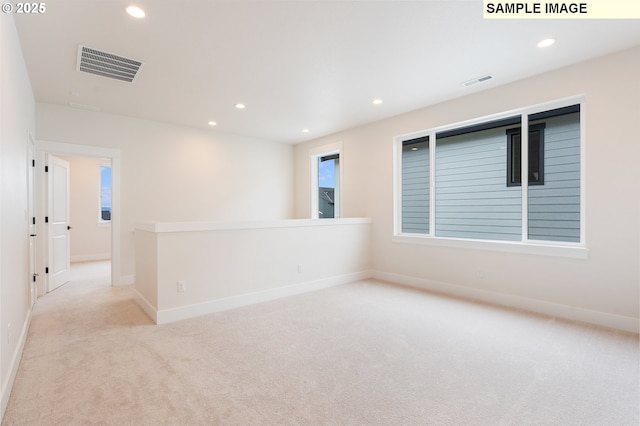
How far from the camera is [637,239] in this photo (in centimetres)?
299

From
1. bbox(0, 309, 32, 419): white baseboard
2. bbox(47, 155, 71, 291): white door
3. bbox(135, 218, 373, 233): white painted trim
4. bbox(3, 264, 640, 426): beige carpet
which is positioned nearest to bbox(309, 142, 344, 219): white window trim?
bbox(135, 218, 373, 233): white painted trim

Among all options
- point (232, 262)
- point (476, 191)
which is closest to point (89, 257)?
point (232, 262)

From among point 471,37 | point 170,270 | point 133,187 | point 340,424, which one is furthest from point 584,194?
point 133,187

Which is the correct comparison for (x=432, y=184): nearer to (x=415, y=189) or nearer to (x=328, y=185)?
(x=415, y=189)

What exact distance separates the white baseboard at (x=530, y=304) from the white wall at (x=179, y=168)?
10.9 feet

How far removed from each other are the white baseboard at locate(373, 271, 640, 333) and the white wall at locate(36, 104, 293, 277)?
3.33 meters

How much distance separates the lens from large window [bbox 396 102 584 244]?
3.57 m

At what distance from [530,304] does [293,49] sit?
Result: 153 inches

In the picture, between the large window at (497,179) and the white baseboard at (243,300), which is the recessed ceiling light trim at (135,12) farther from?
the large window at (497,179)

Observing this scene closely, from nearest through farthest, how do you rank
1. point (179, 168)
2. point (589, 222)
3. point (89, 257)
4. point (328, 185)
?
point (589, 222) → point (179, 168) → point (328, 185) → point (89, 257)

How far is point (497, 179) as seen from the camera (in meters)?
4.20

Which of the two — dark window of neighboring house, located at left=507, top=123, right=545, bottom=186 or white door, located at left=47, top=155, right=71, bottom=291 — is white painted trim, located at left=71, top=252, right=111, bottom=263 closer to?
white door, located at left=47, top=155, right=71, bottom=291

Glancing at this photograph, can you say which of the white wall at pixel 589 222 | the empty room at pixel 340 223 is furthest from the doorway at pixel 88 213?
the white wall at pixel 589 222

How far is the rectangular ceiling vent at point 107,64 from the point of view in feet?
10.1
